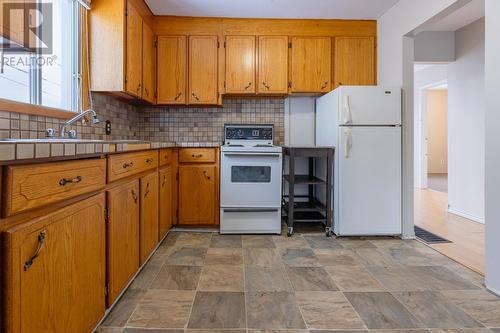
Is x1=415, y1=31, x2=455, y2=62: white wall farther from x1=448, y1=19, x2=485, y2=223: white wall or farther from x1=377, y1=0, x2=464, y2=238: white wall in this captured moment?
x1=377, y1=0, x2=464, y2=238: white wall

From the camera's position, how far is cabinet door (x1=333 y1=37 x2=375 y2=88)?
335 centimetres

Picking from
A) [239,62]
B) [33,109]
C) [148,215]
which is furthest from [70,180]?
[239,62]

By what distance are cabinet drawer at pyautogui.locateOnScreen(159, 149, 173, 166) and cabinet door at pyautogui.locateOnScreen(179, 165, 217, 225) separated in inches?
8.8

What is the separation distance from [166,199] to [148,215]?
2.00 ft

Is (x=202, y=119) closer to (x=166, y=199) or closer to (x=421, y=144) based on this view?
(x=166, y=199)

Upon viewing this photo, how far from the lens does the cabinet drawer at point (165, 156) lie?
256 cm

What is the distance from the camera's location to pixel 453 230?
3135mm

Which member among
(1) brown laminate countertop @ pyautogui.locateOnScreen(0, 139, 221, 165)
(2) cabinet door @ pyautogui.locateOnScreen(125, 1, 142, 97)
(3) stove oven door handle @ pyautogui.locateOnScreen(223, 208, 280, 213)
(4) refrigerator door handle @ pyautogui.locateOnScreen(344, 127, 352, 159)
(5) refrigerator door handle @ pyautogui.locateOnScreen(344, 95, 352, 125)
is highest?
(2) cabinet door @ pyautogui.locateOnScreen(125, 1, 142, 97)

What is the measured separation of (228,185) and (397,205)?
1.63 meters

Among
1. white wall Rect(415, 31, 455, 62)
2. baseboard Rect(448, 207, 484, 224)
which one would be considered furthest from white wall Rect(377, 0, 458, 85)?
baseboard Rect(448, 207, 484, 224)

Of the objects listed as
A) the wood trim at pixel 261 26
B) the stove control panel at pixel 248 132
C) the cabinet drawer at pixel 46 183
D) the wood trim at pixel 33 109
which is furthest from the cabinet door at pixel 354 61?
the cabinet drawer at pixel 46 183

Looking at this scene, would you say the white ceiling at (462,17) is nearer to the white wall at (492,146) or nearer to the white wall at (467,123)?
the white wall at (467,123)

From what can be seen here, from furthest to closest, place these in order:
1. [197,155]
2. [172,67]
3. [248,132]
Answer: [248,132], [172,67], [197,155]

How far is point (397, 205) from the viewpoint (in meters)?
2.86
